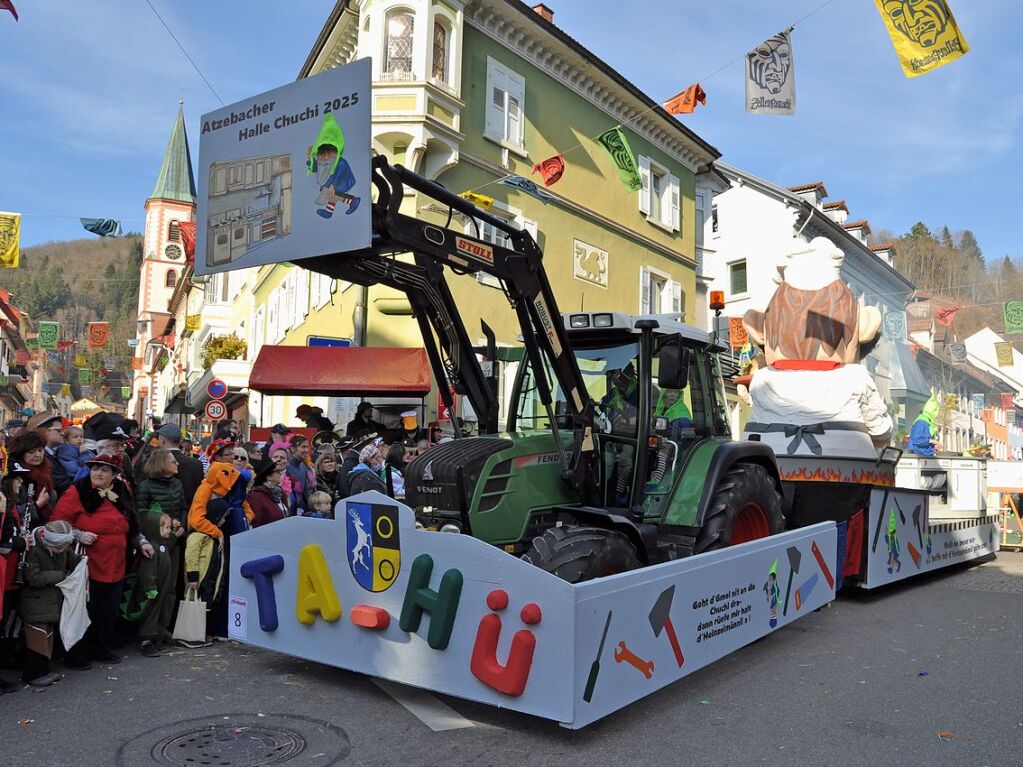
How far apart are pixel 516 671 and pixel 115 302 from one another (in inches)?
4721

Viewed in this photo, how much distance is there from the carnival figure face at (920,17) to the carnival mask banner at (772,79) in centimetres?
171

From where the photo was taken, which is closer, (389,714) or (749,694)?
(389,714)

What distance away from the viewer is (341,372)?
1475 centimetres

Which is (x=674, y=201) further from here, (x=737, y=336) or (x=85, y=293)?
(x=85, y=293)

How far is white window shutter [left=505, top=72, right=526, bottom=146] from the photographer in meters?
18.0

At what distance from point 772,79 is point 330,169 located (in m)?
7.54

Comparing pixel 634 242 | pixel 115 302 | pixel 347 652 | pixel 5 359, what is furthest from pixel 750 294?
pixel 115 302

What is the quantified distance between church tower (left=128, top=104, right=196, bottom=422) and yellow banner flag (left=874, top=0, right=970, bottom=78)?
72.8m

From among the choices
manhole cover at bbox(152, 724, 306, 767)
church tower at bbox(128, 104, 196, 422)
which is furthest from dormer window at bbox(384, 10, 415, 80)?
church tower at bbox(128, 104, 196, 422)

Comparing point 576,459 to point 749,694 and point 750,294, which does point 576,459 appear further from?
point 750,294

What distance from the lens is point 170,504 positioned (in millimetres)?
6652

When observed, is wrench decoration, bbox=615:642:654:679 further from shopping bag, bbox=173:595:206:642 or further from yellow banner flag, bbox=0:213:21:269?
yellow banner flag, bbox=0:213:21:269

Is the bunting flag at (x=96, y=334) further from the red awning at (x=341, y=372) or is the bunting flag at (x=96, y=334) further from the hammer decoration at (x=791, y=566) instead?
the hammer decoration at (x=791, y=566)

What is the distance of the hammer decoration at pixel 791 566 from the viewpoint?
640cm
